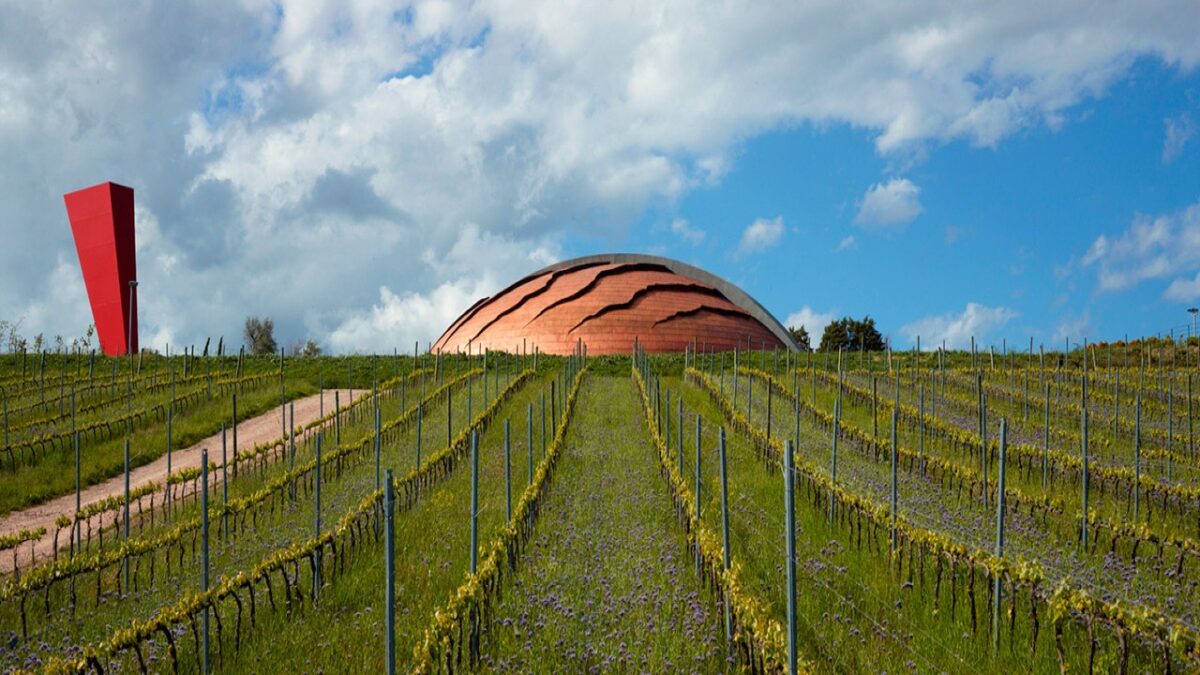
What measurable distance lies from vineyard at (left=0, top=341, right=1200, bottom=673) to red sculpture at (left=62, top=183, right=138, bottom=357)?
21801 millimetres

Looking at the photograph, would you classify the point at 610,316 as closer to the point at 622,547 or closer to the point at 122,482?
the point at 122,482

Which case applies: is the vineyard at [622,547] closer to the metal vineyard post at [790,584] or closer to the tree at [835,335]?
the metal vineyard post at [790,584]

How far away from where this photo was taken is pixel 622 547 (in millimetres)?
9734

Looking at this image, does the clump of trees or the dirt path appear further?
the clump of trees

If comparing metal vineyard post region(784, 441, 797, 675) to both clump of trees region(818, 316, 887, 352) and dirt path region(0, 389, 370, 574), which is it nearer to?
dirt path region(0, 389, 370, 574)

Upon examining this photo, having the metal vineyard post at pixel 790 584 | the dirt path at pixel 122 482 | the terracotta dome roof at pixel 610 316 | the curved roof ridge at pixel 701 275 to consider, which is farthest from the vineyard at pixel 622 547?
the curved roof ridge at pixel 701 275

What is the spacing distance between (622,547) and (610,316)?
1668 inches

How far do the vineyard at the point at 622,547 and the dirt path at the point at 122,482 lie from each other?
0.46 ft

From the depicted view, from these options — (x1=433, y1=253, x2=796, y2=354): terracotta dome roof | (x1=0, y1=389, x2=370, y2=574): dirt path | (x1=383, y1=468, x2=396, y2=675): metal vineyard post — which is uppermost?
(x1=433, y1=253, x2=796, y2=354): terracotta dome roof

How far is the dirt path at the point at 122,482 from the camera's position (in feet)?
45.6

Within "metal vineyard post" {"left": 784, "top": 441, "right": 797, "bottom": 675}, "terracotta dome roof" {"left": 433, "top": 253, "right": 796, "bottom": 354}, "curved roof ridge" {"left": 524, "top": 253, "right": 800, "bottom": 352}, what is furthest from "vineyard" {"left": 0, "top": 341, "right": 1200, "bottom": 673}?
"curved roof ridge" {"left": 524, "top": 253, "right": 800, "bottom": 352}

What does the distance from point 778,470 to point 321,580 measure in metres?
8.36

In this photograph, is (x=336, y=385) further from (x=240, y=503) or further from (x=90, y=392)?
(x=240, y=503)

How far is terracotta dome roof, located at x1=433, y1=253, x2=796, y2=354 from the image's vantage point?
51.3 meters
